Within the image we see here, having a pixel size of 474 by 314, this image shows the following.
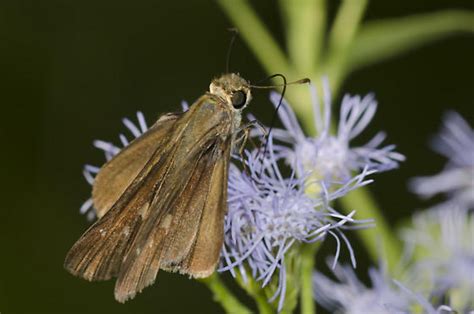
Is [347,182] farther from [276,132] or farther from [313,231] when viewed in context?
[276,132]

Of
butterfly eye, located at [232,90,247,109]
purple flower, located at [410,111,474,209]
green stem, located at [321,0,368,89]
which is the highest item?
green stem, located at [321,0,368,89]

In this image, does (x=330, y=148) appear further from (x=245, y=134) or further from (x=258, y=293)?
(x=258, y=293)

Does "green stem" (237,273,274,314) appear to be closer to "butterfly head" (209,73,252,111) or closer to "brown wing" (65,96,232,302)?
"brown wing" (65,96,232,302)

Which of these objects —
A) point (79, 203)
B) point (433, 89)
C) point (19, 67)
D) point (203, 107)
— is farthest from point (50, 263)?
point (203, 107)

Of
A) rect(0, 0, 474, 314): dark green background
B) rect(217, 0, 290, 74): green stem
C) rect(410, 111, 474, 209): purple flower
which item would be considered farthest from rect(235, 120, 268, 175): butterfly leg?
rect(0, 0, 474, 314): dark green background

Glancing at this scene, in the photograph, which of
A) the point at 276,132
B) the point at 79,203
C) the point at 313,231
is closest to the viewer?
the point at 313,231

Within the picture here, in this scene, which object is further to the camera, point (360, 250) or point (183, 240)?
point (360, 250)

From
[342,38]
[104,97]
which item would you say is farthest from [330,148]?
[104,97]
